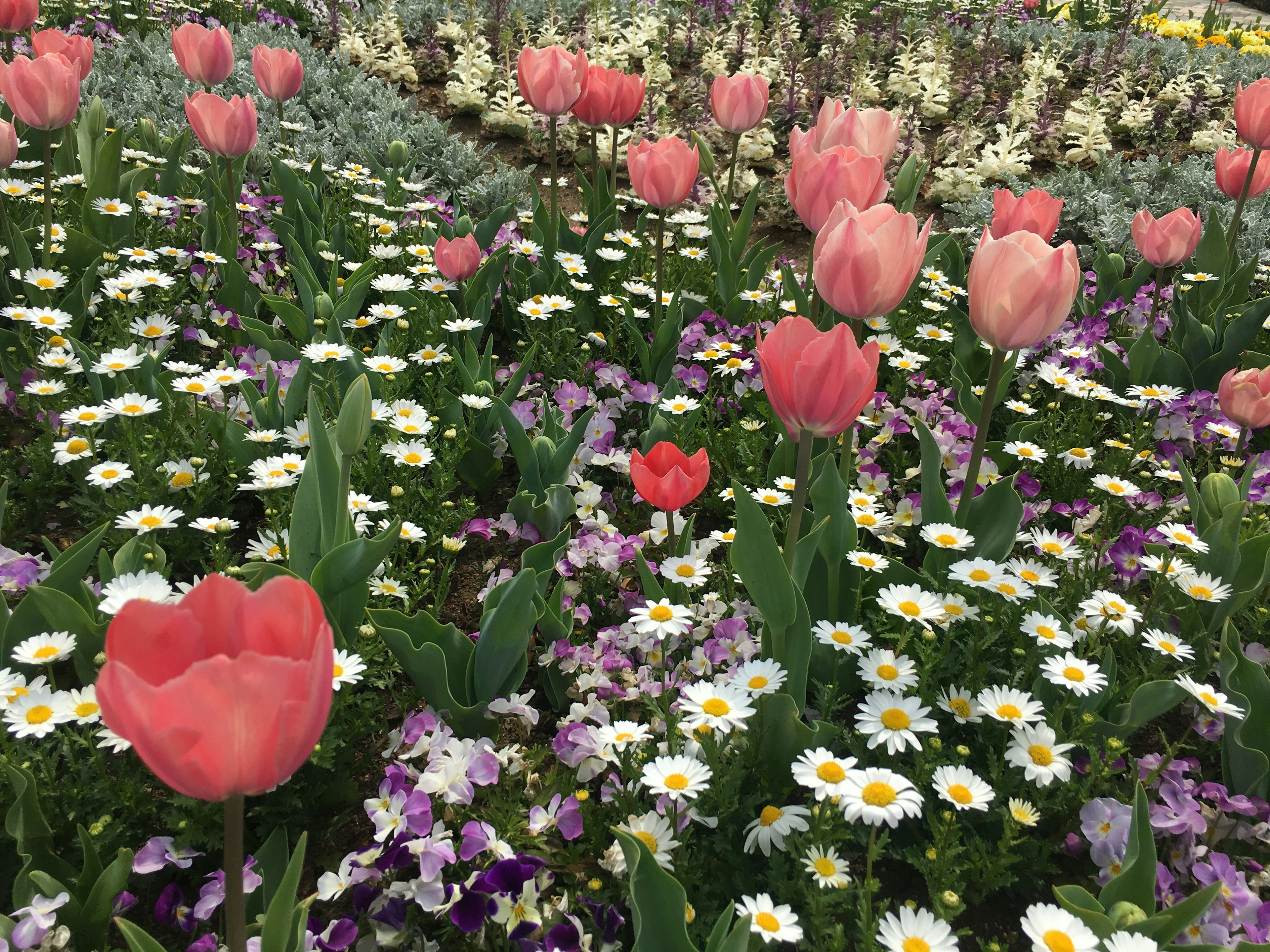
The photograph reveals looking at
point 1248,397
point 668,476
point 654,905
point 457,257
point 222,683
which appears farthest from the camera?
point 457,257

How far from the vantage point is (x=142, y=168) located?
3090 millimetres

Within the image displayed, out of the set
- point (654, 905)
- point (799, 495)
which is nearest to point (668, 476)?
point (799, 495)

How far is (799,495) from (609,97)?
2031 mm

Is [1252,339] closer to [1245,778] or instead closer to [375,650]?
[1245,778]

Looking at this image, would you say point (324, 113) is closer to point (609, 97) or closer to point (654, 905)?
point (609, 97)

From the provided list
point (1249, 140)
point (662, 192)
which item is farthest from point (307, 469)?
point (1249, 140)

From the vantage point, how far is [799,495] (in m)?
1.45

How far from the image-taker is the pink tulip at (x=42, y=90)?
2.44m

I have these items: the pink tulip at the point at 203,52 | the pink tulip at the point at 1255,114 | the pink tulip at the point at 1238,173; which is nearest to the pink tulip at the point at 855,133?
the pink tulip at the point at 1255,114

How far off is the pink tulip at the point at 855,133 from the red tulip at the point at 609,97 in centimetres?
90

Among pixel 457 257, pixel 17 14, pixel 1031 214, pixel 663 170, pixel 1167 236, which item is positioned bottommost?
pixel 457 257

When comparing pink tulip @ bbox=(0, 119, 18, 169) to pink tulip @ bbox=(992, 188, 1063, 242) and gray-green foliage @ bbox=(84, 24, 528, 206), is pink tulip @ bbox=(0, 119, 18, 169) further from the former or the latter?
pink tulip @ bbox=(992, 188, 1063, 242)

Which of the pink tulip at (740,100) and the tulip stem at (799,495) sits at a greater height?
the pink tulip at (740,100)

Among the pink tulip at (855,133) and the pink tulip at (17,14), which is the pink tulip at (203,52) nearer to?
the pink tulip at (17,14)
